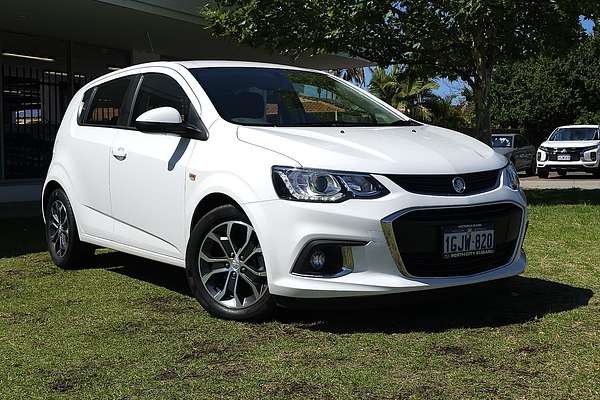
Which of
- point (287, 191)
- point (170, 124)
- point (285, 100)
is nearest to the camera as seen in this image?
point (287, 191)

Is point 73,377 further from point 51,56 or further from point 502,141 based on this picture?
point 502,141

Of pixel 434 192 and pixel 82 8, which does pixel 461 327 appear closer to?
pixel 434 192

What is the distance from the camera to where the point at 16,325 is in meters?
4.35

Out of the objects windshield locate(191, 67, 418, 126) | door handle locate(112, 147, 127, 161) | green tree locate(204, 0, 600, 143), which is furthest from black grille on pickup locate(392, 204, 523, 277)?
green tree locate(204, 0, 600, 143)

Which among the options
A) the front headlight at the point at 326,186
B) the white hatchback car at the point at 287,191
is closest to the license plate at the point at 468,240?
the white hatchback car at the point at 287,191

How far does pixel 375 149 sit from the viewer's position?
162 inches

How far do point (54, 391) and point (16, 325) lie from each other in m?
1.29

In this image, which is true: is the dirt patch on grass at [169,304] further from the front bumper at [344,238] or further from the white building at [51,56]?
the white building at [51,56]

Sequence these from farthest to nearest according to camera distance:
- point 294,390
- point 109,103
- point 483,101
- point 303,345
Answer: point 483,101 → point 109,103 → point 303,345 → point 294,390

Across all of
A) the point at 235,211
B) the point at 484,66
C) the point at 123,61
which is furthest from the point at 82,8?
the point at 235,211

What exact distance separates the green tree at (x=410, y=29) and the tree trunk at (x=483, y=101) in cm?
2

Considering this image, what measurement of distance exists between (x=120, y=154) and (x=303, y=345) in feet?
7.21

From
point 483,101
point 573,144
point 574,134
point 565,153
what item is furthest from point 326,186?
point 574,134

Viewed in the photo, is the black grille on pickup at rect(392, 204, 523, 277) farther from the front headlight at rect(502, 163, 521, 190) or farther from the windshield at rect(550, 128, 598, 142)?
the windshield at rect(550, 128, 598, 142)
